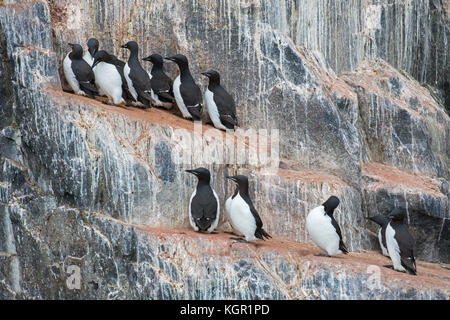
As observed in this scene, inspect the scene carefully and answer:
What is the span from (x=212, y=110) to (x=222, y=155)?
86 centimetres

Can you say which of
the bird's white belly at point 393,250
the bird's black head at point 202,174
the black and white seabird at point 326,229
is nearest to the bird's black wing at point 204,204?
the bird's black head at point 202,174

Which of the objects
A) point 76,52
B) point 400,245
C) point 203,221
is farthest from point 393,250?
point 76,52

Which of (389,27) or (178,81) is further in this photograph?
(389,27)

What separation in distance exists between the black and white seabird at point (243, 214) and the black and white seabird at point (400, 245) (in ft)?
5.27

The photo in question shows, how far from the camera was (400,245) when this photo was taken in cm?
1121

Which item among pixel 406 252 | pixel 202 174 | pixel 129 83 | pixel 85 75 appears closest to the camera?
pixel 406 252

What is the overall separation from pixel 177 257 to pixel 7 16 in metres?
4.06

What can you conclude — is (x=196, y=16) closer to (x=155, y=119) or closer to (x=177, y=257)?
(x=155, y=119)

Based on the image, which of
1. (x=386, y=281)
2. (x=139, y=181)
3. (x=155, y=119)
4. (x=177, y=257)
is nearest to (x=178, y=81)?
(x=155, y=119)

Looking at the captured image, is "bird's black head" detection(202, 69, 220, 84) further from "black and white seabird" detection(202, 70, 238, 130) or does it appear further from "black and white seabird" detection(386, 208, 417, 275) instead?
"black and white seabird" detection(386, 208, 417, 275)

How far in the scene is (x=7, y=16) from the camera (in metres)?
11.9

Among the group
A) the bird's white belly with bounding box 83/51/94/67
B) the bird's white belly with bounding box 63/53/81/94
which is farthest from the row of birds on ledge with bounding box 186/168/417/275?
the bird's white belly with bounding box 83/51/94/67

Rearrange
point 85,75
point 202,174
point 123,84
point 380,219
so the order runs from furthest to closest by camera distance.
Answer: point 380,219
point 123,84
point 85,75
point 202,174

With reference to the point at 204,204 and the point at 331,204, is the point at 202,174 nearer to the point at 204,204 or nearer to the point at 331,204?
the point at 204,204
